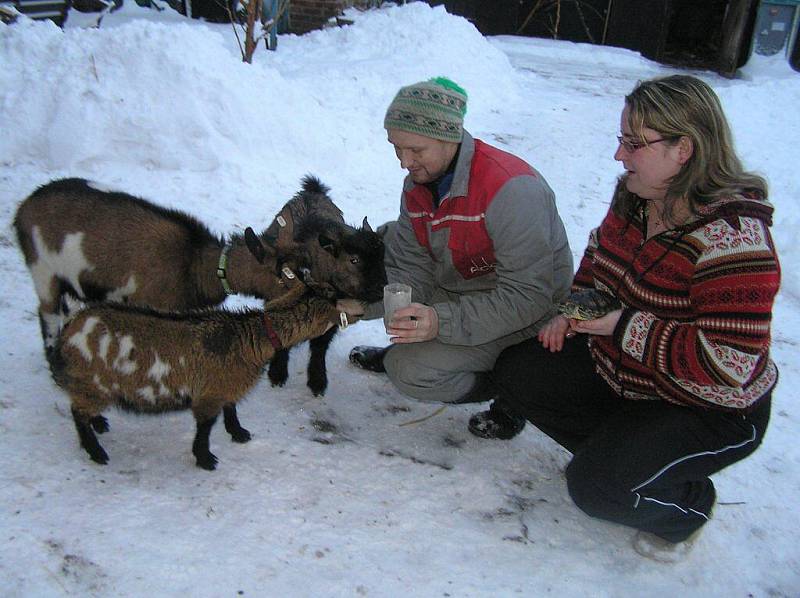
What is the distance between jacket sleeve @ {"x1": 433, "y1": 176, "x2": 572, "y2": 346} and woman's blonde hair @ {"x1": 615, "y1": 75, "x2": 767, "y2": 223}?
0.62 metres

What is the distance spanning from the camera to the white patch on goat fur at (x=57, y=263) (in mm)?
3666

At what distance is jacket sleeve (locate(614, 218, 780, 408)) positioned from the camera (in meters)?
2.27

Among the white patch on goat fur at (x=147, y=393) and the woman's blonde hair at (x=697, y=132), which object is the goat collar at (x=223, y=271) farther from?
the woman's blonde hair at (x=697, y=132)

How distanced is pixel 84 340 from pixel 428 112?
5.48 ft

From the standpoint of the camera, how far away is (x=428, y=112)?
2934mm

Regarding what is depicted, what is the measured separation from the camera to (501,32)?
1669cm

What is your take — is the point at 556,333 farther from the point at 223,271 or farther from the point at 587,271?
the point at 223,271

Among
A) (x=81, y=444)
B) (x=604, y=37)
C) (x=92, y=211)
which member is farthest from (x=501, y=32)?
(x=81, y=444)

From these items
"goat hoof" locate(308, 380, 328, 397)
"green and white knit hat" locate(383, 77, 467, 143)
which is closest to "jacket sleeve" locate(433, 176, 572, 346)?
"green and white knit hat" locate(383, 77, 467, 143)

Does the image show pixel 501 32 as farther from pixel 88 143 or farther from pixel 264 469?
pixel 264 469

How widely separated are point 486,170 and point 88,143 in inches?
162

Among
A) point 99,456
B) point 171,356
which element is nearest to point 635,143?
point 171,356

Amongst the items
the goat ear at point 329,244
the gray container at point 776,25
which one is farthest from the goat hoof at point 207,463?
the gray container at point 776,25

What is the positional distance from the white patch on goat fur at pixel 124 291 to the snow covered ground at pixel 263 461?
0.47 m
